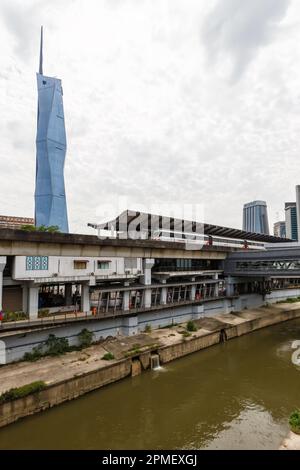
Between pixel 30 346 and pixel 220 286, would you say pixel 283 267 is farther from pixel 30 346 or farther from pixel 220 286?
pixel 30 346

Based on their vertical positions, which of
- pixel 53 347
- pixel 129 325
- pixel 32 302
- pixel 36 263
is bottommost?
pixel 53 347

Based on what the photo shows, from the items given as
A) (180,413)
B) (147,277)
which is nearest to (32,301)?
(147,277)

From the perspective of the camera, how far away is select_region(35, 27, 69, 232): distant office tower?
57.8m

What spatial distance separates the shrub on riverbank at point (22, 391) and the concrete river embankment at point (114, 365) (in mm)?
236

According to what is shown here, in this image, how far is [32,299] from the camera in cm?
2202

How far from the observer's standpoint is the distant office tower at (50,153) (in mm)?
57781

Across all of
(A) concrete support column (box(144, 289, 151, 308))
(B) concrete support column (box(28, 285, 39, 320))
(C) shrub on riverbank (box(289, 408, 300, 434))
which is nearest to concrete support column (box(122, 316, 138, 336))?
(A) concrete support column (box(144, 289, 151, 308))

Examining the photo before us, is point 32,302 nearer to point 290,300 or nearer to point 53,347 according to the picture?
point 53,347

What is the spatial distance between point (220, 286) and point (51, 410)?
29415 mm

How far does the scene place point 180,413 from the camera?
17.1 meters

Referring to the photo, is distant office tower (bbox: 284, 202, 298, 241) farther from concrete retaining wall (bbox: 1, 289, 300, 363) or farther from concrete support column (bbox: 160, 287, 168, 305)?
concrete support column (bbox: 160, 287, 168, 305)

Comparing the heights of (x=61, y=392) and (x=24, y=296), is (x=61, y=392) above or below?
below

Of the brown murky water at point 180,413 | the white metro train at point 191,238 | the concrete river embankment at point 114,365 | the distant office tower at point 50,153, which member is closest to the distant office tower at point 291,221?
the white metro train at point 191,238

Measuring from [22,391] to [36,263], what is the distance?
9.22 meters
